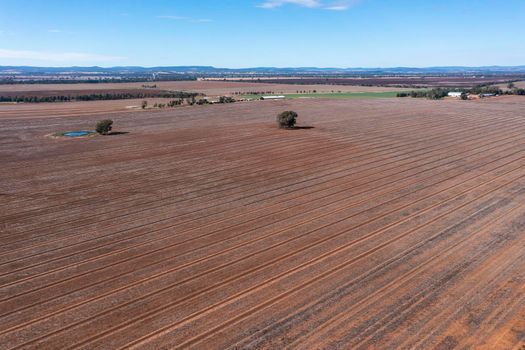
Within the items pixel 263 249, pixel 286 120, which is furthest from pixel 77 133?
pixel 263 249

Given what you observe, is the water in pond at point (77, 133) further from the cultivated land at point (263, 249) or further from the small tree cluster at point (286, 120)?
the small tree cluster at point (286, 120)

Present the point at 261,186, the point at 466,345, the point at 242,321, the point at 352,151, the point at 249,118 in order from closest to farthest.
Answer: the point at 466,345, the point at 242,321, the point at 261,186, the point at 352,151, the point at 249,118

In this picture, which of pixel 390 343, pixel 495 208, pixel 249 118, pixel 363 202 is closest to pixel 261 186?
pixel 363 202

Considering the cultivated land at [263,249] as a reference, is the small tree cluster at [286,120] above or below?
above

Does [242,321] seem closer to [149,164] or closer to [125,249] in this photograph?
[125,249]

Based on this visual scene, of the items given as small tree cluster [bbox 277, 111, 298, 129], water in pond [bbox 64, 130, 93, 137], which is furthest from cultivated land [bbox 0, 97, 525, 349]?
small tree cluster [bbox 277, 111, 298, 129]

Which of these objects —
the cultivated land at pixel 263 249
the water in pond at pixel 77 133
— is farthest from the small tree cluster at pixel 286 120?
the water in pond at pixel 77 133

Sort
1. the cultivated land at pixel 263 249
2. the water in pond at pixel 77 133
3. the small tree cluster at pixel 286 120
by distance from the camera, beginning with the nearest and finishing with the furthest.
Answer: the cultivated land at pixel 263 249
the water in pond at pixel 77 133
the small tree cluster at pixel 286 120

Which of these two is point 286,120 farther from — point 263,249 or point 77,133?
point 263,249
